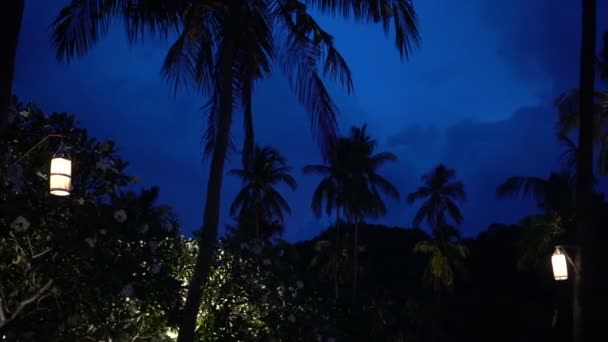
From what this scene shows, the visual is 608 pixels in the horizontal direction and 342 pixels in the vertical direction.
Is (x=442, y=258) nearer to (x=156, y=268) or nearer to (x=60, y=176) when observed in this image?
(x=156, y=268)

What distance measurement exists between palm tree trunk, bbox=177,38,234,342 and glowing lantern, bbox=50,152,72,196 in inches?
135

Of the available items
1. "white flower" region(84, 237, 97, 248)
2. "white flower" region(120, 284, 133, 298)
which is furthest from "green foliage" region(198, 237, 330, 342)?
"white flower" region(84, 237, 97, 248)

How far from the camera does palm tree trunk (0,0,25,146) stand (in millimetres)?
5355

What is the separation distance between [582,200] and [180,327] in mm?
6237

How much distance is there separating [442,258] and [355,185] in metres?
6.62

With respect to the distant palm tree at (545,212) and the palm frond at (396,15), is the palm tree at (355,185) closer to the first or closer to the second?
the distant palm tree at (545,212)

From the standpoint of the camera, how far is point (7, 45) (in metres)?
5.41

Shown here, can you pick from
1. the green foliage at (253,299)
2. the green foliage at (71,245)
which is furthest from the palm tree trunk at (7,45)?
the green foliage at (253,299)

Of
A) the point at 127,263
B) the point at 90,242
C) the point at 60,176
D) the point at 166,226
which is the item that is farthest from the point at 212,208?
the point at 60,176

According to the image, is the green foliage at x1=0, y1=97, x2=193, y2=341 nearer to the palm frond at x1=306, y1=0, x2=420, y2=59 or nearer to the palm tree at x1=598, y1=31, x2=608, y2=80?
the palm frond at x1=306, y1=0, x2=420, y2=59

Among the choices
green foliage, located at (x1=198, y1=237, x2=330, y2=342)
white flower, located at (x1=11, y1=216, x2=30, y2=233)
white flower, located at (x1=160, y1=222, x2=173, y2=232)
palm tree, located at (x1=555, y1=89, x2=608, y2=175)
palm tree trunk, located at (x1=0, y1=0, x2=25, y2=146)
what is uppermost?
palm tree, located at (x1=555, y1=89, x2=608, y2=175)

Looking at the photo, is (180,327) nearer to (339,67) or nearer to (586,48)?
(339,67)

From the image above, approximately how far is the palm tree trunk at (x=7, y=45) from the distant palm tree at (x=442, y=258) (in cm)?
3202

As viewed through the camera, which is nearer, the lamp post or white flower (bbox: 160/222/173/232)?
the lamp post
